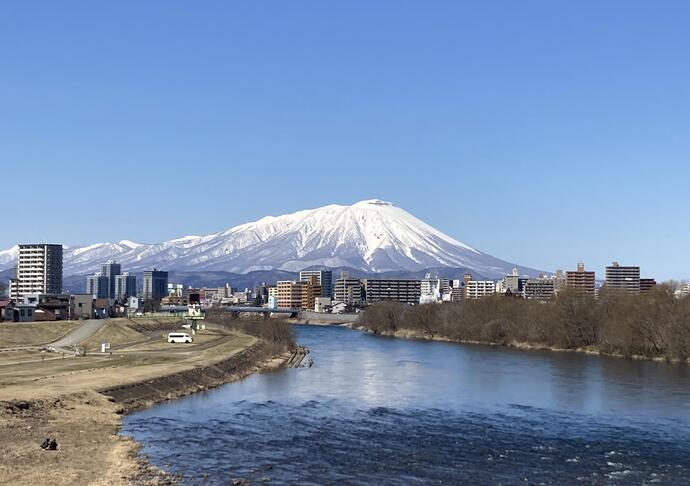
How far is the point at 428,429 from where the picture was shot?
119 ft

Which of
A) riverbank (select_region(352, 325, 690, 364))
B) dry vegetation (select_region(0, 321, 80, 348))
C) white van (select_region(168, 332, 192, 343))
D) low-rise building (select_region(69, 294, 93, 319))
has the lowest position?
riverbank (select_region(352, 325, 690, 364))

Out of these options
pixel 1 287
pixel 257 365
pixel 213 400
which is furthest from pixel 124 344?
pixel 1 287

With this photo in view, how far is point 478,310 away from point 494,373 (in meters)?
57.8

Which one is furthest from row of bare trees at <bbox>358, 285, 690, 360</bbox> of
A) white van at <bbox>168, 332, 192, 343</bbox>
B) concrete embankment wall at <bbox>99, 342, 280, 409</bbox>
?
white van at <bbox>168, 332, 192, 343</bbox>

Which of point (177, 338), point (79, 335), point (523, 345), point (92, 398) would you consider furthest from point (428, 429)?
point (523, 345)

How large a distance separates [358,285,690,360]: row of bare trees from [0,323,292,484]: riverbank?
36.3 metres

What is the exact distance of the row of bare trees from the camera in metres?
80.2

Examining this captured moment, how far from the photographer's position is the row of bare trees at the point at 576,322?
263 feet

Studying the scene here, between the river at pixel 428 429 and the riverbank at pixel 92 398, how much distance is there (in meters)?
1.49

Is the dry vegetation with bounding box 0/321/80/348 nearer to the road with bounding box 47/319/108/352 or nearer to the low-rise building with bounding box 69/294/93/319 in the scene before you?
the road with bounding box 47/319/108/352

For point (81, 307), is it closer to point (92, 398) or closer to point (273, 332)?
point (273, 332)

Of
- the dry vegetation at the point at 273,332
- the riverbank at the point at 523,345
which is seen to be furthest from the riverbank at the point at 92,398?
the riverbank at the point at 523,345

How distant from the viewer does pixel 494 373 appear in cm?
6419

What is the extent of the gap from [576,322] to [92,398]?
69.0 metres
